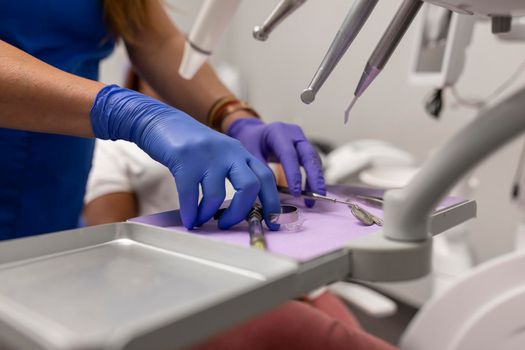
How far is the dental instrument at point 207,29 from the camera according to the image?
651 mm

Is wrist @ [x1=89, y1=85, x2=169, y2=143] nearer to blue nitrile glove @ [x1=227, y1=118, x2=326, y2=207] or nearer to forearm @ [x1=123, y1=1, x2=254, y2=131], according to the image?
blue nitrile glove @ [x1=227, y1=118, x2=326, y2=207]

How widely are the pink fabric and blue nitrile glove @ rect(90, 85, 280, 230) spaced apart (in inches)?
6.4

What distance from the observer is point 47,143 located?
0.85 metres

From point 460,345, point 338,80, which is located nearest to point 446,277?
point 338,80

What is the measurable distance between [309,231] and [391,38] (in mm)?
236

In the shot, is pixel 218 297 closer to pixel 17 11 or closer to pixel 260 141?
pixel 260 141

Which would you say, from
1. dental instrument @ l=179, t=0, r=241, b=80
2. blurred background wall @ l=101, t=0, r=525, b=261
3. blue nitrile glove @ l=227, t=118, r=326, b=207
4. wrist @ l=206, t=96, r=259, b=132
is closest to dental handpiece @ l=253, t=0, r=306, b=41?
dental instrument @ l=179, t=0, r=241, b=80

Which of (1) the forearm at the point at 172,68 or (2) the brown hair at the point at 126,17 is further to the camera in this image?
(1) the forearm at the point at 172,68

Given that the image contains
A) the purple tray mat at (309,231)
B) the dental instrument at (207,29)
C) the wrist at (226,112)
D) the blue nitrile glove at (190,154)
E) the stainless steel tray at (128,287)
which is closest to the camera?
the stainless steel tray at (128,287)

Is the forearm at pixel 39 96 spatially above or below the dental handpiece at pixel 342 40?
below

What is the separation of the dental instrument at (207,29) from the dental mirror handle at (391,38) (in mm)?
195

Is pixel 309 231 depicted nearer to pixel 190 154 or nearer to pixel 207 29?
pixel 190 154

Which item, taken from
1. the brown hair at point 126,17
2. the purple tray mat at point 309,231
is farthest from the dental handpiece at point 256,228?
the brown hair at point 126,17

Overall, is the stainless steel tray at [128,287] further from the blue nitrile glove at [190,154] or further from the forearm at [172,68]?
the forearm at [172,68]
